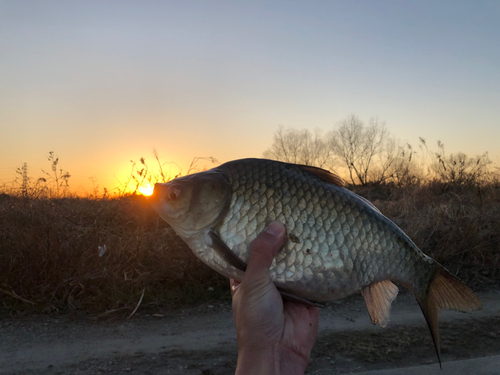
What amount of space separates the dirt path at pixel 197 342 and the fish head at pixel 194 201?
89.4 inches

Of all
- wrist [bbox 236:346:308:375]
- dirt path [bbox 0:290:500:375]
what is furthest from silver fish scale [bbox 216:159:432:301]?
dirt path [bbox 0:290:500:375]

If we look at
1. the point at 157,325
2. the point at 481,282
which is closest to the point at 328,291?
the point at 157,325

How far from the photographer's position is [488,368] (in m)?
3.15

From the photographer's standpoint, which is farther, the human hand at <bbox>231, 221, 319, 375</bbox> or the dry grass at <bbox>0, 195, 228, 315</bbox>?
the dry grass at <bbox>0, 195, 228, 315</bbox>

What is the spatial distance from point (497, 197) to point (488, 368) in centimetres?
787

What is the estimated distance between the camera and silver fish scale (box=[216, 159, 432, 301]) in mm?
1478

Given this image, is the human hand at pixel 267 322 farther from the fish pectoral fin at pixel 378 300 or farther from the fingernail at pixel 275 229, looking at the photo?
the fish pectoral fin at pixel 378 300

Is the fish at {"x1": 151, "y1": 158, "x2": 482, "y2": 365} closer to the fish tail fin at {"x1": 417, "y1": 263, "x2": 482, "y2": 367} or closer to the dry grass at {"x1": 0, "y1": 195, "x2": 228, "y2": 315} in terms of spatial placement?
the fish tail fin at {"x1": 417, "y1": 263, "x2": 482, "y2": 367}

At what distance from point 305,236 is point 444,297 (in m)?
0.66

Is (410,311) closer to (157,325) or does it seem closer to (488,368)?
(488,368)

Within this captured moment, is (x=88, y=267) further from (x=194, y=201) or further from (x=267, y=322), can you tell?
(x=194, y=201)

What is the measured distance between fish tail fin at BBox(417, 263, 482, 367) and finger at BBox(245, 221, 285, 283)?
0.69 meters

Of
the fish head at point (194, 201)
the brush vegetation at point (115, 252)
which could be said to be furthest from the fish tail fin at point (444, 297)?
the brush vegetation at point (115, 252)

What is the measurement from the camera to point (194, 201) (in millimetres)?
1561
